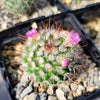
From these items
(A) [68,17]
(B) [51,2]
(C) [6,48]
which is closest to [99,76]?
(A) [68,17]

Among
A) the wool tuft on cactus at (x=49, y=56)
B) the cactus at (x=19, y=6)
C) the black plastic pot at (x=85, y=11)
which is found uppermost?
the cactus at (x=19, y=6)

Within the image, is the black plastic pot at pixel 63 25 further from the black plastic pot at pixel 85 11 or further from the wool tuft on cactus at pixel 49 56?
the wool tuft on cactus at pixel 49 56

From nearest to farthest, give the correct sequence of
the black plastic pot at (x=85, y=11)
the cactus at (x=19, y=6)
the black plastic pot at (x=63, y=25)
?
the black plastic pot at (x=63, y=25) → the cactus at (x=19, y=6) → the black plastic pot at (x=85, y=11)

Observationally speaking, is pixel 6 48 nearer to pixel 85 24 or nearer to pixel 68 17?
pixel 68 17

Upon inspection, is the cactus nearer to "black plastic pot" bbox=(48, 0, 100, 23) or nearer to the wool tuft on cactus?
"black plastic pot" bbox=(48, 0, 100, 23)

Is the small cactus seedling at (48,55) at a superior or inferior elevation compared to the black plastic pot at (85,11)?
inferior

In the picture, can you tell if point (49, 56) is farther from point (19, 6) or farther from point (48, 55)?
point (19, 6)

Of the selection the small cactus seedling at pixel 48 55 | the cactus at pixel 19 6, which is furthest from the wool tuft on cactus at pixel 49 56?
the cactus at pixel 19 6

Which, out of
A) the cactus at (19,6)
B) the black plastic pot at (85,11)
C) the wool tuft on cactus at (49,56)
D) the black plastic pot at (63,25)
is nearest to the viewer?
the wool tuft on cactus at (49,56)
